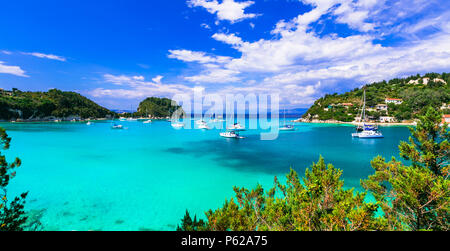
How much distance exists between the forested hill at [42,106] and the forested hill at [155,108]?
1224 inches

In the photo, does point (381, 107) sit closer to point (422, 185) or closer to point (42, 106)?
point (422, 185)

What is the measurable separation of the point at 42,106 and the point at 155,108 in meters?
70.0

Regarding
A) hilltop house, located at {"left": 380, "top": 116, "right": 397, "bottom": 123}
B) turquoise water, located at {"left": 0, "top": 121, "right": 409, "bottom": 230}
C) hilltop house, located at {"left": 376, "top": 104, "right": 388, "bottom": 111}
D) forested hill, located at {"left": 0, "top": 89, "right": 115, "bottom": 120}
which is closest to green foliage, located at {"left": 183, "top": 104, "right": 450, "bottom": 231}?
turquoise water, located at {"left": 0, "top": 121, "right": 409, "bottom": 230}

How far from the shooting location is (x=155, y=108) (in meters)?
149

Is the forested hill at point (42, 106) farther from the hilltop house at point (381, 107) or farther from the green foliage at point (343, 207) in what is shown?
the hilltop house at point (381, 107)

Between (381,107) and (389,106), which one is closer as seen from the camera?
(389,106)

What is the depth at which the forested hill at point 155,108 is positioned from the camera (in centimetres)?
14575

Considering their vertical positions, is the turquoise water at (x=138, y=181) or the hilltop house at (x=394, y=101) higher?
the hilltop house at (x=394, y=101)

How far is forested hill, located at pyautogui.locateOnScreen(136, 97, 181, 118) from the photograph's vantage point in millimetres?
145750

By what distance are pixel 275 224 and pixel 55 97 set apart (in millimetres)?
138605

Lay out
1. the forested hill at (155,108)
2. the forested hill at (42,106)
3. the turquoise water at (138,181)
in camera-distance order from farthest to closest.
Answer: the forested hill at (155,108)
the forested hill at (42,106)
the turquoise water at (138,181)

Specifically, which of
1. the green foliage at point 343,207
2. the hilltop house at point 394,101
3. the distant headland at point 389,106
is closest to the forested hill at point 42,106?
the green foliage at point 343,207

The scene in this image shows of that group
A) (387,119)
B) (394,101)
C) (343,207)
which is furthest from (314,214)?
(394,101)

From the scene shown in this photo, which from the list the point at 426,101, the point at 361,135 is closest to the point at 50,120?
the point at 361,135
